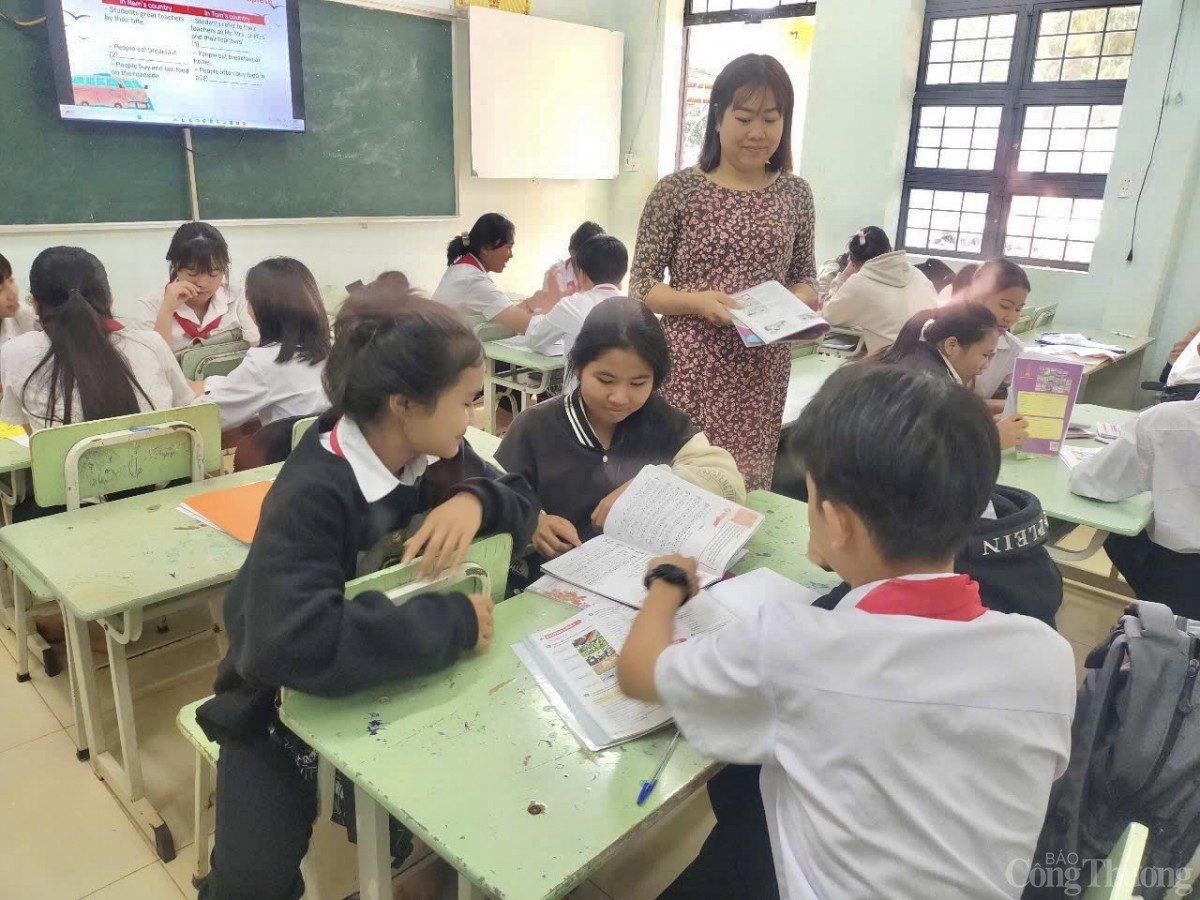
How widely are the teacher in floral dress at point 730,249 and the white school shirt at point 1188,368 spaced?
6.93 ft

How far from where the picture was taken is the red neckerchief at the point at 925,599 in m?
0.84

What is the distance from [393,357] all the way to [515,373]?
280 centimetres

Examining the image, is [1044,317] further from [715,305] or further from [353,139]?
[353,139]

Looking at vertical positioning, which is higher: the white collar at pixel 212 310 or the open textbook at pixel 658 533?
the white collar at pixel 212 310

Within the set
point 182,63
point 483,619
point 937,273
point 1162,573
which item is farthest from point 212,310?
point 937,273

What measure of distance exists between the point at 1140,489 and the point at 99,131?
4261 mm

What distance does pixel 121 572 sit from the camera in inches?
59.7

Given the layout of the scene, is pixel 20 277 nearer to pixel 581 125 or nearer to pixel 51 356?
pixel 51 356

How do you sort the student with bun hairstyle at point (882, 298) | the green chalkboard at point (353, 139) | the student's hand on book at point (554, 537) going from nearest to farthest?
the student's hand on book at point (554, 537), the student with bun hairstyle at point (882, 298), the green chalkboard at point (353, 139)

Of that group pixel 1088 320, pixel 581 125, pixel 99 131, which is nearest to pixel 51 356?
pixel 99 131

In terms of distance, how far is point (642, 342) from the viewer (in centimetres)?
167

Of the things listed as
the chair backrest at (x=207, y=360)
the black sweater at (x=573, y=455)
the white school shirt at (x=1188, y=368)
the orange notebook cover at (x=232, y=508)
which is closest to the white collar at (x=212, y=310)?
→ the chair backrest at (x=207, y=360)

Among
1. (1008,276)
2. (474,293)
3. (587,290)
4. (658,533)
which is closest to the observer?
(658,533)

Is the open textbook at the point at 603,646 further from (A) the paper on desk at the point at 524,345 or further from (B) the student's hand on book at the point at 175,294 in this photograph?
(B) the student's hand on book at the point at 175,294
